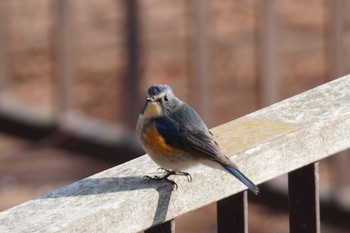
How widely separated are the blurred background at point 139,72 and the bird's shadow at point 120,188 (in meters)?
4.60

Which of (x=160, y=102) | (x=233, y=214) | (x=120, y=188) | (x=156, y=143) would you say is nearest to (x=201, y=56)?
(x=160, y=102)

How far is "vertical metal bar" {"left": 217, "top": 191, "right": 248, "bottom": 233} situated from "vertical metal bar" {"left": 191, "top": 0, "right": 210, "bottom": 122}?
449cm

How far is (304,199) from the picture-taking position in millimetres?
2646

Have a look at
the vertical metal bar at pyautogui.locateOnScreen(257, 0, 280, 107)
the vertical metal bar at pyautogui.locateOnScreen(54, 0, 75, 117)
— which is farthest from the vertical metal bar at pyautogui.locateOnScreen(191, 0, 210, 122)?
the vertical metal bar at pyautogui.locateOnScreen(54, 0, 75, 117)

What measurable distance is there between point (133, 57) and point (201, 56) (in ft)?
1.56

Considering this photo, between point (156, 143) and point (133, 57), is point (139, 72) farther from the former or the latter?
point (156, 143)

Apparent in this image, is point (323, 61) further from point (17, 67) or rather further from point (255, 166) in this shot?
point (255, 166)

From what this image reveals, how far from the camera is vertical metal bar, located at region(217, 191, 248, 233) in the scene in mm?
2537

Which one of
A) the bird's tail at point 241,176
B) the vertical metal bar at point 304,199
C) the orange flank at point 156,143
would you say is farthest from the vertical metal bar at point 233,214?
the orange flank at point 156,143

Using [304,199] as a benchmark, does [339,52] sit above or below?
below

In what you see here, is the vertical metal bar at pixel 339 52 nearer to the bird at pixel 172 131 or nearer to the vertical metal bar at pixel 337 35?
the vertical metal bar at pixel 337 35

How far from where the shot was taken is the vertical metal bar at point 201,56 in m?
7.05

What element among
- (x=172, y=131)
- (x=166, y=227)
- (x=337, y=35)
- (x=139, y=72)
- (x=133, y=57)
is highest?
(x=166, y=227)

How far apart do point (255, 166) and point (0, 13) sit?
489 centimetres
